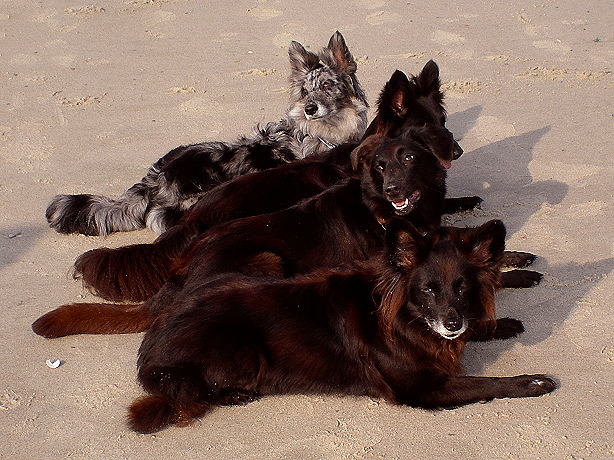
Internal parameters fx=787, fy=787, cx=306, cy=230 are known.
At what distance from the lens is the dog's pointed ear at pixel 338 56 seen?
6648 mm

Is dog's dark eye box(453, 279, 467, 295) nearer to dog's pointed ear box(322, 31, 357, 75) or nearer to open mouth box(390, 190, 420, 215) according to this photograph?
open mouth box(390, 190, 420, 215)

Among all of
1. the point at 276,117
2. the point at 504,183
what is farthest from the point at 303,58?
the point at 504,183

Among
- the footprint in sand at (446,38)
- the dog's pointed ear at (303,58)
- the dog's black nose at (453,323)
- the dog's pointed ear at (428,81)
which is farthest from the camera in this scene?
the footprint in sand at (446,38)

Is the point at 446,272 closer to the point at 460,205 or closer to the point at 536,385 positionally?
the point at 536,385

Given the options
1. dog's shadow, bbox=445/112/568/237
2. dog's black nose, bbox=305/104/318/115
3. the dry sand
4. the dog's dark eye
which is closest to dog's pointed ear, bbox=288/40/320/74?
dog's black nose, bbox=305/104/318/115

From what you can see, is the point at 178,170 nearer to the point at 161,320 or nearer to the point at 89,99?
the point at 161,320

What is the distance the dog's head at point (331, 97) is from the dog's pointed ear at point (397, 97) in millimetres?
1011

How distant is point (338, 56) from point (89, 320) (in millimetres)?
3284

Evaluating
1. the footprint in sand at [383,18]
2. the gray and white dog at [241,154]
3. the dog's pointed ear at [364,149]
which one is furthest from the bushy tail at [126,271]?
the footprint in sand at [383,18]

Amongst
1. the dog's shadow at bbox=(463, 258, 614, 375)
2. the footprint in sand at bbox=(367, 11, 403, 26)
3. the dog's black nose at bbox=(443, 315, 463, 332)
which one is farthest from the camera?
the footprint in sand at bbox=(367, 11, 403, 26)

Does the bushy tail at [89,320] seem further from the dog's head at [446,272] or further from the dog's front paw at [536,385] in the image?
the dog's front paw at [536,385]

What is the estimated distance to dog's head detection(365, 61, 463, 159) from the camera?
221 inches

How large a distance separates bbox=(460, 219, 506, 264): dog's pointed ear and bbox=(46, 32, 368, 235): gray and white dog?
2.62 metres

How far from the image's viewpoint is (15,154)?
722 cm
